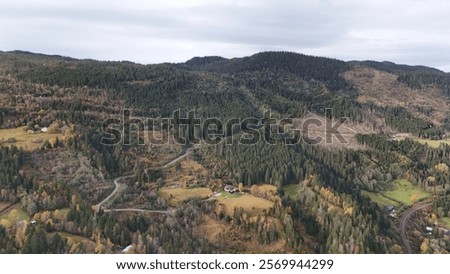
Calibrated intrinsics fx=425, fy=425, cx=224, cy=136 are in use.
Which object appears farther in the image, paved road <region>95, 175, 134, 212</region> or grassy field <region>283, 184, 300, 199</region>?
grassy field <region>283, 184, 300, 199</region>

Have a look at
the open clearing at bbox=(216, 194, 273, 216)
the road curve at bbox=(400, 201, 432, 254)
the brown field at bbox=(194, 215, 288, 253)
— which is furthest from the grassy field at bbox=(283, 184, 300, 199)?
the road curve at bbox=(400, 201, 432, 254)

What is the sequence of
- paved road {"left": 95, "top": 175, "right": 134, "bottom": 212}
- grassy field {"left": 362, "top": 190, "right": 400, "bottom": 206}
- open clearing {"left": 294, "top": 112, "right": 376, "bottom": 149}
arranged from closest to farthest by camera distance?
paved road {"left": 95, "top": 175, "right": 134, "bottom": 212} → grassy field {"left": 362, "top": 190, "right": 400, "bottom": 206} → open clearing {"left": 294, "top": 112, "right": 376, "bottom": 149}

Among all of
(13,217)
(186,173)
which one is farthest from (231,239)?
(13,217)

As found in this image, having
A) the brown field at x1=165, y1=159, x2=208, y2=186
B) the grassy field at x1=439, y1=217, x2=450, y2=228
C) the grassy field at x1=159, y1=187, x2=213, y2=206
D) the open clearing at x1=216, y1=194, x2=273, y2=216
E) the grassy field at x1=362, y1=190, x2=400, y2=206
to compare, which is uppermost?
the brown field at x1=165, y1=159, x2=208, y2=186

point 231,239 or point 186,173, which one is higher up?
point 186,173

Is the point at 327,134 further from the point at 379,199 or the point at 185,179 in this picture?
the point at 185,179

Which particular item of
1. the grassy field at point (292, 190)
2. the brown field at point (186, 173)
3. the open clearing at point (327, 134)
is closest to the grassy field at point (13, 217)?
the brown field at point (186, 173)

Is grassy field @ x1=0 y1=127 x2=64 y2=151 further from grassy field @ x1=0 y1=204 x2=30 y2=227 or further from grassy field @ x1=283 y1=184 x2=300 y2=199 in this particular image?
grassy field @ x1=283 y1=184 x2=300 y2=199
